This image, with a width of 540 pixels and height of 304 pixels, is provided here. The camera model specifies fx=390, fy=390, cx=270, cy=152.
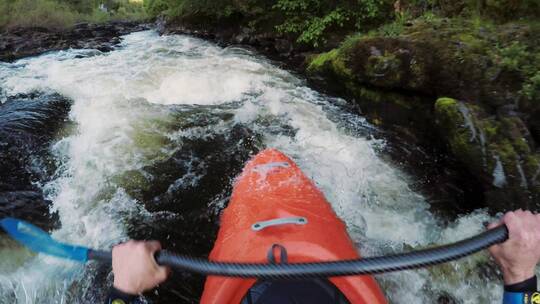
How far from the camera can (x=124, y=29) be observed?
14.3 m

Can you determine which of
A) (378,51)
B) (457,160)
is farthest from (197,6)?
(457,160)

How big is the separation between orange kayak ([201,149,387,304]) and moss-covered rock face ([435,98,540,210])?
60.2 inches

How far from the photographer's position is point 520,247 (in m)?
1.15

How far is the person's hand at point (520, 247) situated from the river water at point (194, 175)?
1350 mm

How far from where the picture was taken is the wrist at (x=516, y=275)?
1.17 metres

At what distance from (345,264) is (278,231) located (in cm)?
74

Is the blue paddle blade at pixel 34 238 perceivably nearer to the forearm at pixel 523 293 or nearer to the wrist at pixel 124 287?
the wrist at pixel 124 287

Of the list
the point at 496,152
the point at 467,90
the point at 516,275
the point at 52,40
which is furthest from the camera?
the point at 52,40

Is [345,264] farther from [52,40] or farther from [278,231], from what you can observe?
[52,40]

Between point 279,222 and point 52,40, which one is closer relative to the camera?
point 279,222

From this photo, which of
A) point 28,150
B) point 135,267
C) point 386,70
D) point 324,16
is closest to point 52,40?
point 324,16

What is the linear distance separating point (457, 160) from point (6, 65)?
29.0ft

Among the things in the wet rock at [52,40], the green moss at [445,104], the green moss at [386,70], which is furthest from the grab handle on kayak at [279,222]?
the wet rock at [52,40]

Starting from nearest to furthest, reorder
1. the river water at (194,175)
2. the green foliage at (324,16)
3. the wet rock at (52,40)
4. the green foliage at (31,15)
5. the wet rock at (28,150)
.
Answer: the river water at (194,175) → the wet rock at (28,150) → the green foliage at (324,16) → the wet rock at (52,40) → the green foliage at (31,15)
